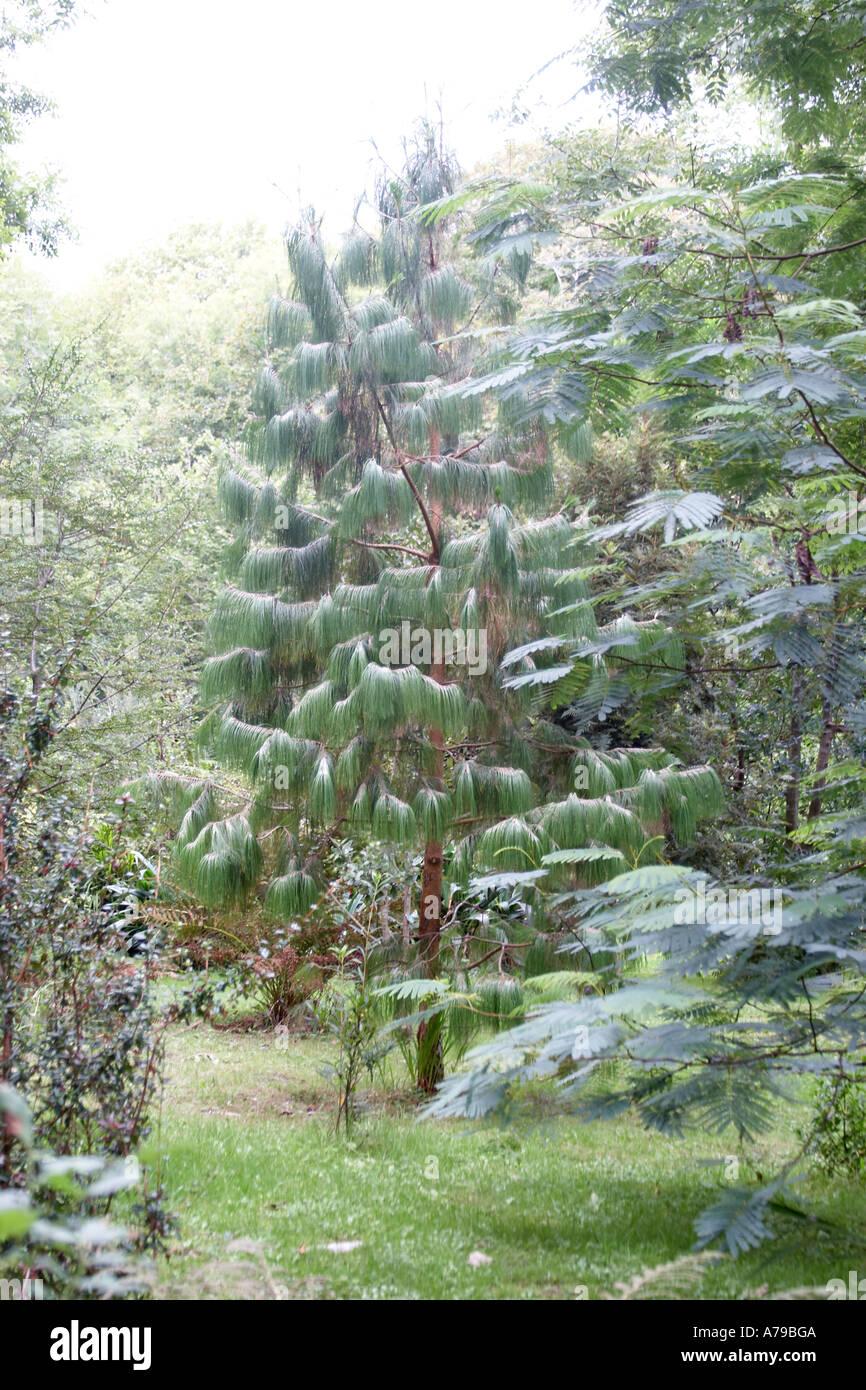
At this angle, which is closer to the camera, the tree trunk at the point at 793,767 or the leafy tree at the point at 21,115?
the tree trunk at the point at 793,767

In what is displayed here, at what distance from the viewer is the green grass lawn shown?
302cm

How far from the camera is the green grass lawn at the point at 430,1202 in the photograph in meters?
3.02

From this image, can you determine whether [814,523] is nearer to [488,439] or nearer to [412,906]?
[488,439]

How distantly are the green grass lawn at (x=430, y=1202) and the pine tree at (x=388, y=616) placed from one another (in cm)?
82

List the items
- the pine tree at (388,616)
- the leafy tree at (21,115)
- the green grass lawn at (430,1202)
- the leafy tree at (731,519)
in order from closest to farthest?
1. the leafy tree at (731,519)
2. the green grass lawn at (430,1202)
3. the pine tree at (388,616)
4. the leafy tree at (21,115)

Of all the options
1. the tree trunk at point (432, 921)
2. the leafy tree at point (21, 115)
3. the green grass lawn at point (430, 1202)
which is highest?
the leafy tree at point (21, 115)

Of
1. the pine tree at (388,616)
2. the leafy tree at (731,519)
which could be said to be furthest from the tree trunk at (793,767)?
the leafy tree at (731,519)

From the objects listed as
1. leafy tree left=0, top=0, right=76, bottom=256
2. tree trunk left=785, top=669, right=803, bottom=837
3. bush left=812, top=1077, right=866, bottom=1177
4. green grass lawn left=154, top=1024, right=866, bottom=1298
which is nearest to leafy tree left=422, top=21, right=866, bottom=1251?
green grass lawn left=154, top=1024, right=866, bottom=1298

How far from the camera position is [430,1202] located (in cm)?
385

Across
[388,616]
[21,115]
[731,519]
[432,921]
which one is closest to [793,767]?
[432,921]

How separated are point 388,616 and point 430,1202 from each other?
2707mm

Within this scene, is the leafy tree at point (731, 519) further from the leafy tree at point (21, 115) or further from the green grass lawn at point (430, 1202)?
the leafy tree at point (21, 115)

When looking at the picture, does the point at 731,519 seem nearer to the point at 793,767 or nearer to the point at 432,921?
the point at 432,921

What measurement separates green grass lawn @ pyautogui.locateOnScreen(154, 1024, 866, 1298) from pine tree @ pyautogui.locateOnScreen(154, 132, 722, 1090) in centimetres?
82
